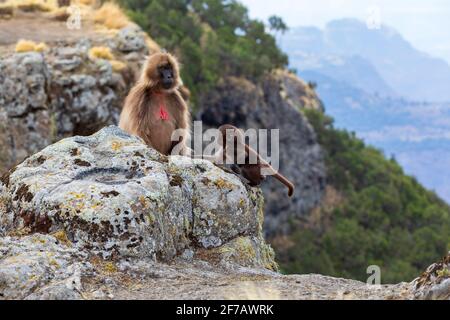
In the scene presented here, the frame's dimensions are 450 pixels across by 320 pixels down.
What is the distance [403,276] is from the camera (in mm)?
47625

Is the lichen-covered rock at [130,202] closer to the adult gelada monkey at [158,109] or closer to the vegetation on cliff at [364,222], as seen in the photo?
the adult gelada monkey at [158,109]

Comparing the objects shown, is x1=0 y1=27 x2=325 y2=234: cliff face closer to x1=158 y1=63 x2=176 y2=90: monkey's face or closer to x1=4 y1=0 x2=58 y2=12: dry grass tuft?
x1=4 y1=0 x2=58 y2=12: dry grass tuft

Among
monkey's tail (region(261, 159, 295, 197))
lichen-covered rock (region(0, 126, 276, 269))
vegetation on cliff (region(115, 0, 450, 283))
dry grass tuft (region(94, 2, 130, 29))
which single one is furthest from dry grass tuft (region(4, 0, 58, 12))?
lichen-covered rock (region(0, 126, 276, 269))

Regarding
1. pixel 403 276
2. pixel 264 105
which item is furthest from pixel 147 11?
pixel 403 276

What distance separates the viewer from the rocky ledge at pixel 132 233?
229 inches

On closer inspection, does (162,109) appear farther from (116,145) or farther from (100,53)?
(100,53)

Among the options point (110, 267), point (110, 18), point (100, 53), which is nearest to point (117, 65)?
point (100, 53)

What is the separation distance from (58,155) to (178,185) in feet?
4.02

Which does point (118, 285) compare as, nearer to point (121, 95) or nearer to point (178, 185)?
point (178, 185)

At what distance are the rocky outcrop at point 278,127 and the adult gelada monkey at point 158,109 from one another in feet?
130

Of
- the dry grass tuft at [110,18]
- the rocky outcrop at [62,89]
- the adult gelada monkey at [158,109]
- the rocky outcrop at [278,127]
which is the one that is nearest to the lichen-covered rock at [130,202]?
the adult gelada monkey at [158,109]

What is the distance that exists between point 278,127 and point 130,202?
53986 millimetres

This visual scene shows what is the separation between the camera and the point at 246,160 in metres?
10.5

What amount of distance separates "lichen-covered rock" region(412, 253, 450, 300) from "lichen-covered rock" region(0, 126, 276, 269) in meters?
2.16
